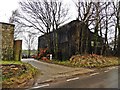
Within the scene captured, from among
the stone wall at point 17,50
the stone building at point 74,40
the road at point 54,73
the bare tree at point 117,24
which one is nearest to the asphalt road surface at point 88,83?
the road at point 54,73

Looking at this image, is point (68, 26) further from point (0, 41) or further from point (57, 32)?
point (0, 41)

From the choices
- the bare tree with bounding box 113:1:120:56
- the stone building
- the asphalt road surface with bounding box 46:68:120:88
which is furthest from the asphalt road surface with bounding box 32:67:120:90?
the bare tree with bounding box 113:1:120:56

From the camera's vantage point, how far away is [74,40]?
2745cm

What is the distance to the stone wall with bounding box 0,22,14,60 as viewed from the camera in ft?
59.4

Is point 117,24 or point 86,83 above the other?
point 117,24

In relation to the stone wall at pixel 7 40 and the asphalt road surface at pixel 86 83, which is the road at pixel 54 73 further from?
the stone wall at pixel 7 40

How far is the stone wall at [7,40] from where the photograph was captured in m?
18.1

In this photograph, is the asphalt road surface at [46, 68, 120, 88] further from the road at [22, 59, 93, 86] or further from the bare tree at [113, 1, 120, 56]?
the bare tree at [113, 1, 120, 56]

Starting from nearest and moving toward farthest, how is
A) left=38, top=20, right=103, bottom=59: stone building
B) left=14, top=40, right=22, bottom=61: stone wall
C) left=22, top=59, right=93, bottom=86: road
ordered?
left=22, top=59, right=93, bottom=86: road → left=14, top=40, right=22, bottom=61: stone wall → left=38, top=20, right=103, bottom=59: stone building

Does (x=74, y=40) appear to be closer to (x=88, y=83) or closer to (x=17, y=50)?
(x=17, y=50)

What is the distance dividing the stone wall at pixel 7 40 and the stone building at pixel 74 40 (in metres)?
9.90

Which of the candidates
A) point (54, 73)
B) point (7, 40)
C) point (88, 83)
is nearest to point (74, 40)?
point (7, 40)

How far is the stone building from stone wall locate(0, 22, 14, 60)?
9905mm

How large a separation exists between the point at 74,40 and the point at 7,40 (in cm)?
1148
